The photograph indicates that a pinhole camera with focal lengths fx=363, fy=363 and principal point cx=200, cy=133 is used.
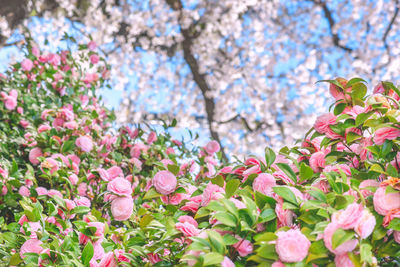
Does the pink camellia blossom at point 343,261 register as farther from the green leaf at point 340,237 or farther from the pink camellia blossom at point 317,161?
the pink camellia blossom at point 317,161

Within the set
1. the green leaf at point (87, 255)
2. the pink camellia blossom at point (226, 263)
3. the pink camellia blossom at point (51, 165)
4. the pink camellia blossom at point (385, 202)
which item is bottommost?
the pink camellia blossom at point (226, 263)

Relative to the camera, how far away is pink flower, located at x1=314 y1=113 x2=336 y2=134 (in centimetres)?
97

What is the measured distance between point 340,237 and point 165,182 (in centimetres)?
52

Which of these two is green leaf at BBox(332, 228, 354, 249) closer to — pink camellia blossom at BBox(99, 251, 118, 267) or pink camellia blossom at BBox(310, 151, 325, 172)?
pink camellia blossom at BBox(310, 151, 325, 172)

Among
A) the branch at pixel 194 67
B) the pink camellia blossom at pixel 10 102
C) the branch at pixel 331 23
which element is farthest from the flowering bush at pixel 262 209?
the branch at pixel 331 23

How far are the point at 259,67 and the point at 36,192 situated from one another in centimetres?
443

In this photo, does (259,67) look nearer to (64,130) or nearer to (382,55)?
(382,55)

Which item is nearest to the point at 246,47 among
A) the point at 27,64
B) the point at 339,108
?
the point at 27,64

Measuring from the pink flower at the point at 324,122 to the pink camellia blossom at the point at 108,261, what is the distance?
0.63 m

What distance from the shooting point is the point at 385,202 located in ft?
2.15

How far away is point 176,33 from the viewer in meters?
5.27

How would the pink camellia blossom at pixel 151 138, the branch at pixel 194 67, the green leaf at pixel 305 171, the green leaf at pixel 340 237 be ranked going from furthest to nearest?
the branch at pixel 194 67
the pink camellia blossom at pixel 151 138
the green leaf at pixel 305 171
the green leaf at pixel 340 237

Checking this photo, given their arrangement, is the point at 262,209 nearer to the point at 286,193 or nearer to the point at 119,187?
the point at 286,193

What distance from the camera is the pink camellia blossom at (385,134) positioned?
79cm
